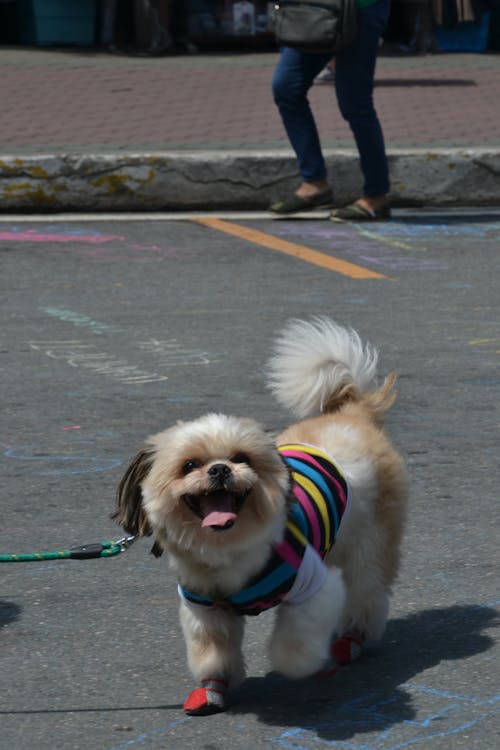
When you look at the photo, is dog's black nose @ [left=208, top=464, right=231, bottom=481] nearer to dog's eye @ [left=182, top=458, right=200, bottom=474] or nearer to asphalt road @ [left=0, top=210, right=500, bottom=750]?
dog's eye @ [left=182, top=458, right=200, bottom=474]

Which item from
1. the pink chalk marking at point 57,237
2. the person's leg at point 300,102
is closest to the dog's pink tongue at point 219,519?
the pink chalk marking at point 57,237

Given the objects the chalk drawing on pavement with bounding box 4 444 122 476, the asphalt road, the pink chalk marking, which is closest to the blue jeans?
the asphalt road

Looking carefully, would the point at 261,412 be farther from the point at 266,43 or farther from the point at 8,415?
the point at 266,43

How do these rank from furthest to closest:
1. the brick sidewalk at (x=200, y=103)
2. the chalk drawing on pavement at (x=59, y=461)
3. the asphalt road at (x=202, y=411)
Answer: the brick sidewalk at (x=200, y=103), the chalk drawing on pavement at (x=59, y=461), the asphalt road at (x=202, y=411)

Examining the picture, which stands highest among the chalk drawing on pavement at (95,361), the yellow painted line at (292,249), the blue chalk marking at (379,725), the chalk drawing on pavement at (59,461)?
the blue chalk marking at (379,725)

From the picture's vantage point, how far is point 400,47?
15.4 m

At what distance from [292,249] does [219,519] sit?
5307 millimetres

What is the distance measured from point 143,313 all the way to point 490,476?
2.53 m

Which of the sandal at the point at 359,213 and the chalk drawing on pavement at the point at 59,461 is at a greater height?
the chalk drawing on pavement at the point at 59,461

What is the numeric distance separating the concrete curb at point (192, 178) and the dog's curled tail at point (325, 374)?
549cm

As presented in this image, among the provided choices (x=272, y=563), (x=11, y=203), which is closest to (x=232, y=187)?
(x=11, y=203)

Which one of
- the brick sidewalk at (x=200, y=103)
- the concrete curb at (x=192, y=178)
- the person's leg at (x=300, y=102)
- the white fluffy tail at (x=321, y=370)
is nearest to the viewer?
the white fluffy tail at (x=321, y=370)

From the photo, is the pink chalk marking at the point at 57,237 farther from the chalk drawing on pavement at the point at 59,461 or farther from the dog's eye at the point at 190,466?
the dog's eye at the point at 190,466

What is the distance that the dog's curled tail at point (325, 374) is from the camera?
12.6 feet
